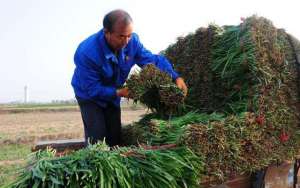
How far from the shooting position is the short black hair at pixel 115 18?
3.40 m

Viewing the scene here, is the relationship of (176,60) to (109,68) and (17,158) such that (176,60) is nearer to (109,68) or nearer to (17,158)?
(109,68)

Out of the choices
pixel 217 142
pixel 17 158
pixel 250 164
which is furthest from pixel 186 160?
pixel 17 158

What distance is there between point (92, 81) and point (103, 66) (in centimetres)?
15

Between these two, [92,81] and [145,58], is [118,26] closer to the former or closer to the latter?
[92,81]

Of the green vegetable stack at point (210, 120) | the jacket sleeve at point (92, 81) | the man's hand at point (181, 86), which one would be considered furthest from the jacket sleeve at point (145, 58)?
the jacket sleeve at point (92, 81)

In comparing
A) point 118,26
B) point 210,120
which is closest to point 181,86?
point 210,120

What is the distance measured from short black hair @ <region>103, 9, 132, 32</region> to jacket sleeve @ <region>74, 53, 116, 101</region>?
1.10ft

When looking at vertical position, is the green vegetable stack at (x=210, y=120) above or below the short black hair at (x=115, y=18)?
below

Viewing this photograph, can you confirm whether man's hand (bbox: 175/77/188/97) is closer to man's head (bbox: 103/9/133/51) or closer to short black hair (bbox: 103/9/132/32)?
man's head (bbox: 103/9/133/51)

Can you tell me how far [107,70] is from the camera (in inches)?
144

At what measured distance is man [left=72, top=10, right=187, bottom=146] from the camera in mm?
3500

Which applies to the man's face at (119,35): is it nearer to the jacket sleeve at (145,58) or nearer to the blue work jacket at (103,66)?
the blue work jacket at (103,66)

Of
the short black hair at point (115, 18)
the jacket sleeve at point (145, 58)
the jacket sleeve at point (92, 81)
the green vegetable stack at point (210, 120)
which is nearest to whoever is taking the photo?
the green vegetable stack at point (210, 120)

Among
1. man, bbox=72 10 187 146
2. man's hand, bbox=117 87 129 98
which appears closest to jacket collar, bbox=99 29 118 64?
man, bbox=72 10 187 146
